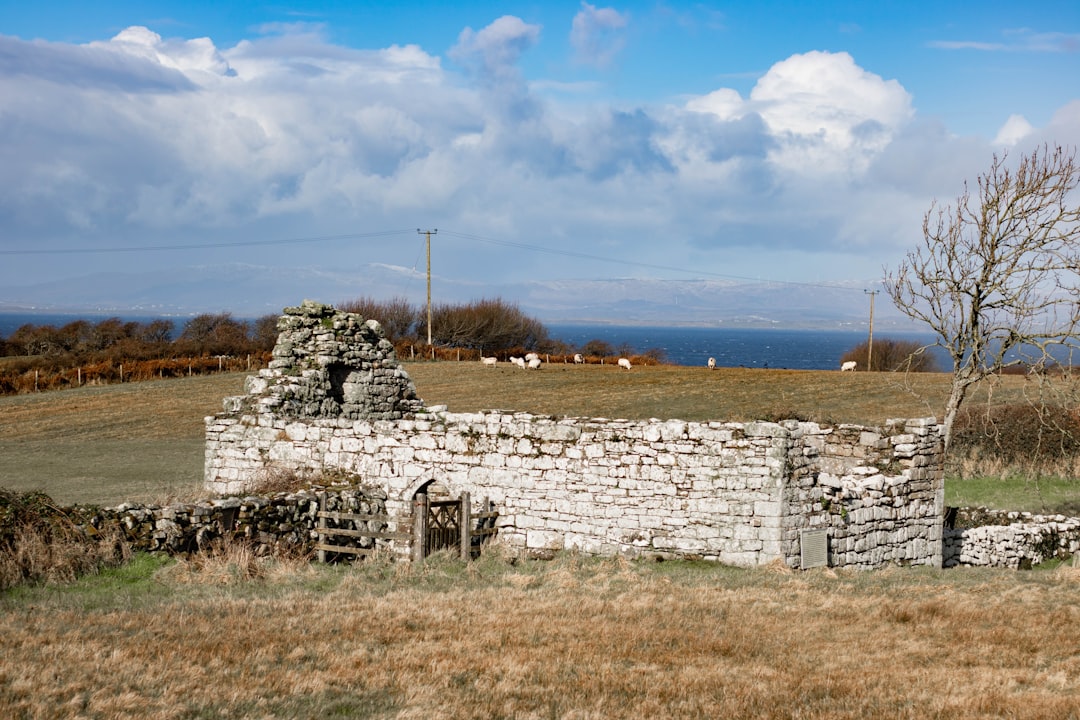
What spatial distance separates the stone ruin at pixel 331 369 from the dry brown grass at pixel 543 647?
6324 millimetres

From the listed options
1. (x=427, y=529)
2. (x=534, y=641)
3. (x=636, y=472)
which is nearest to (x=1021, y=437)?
(x=636, y=472)

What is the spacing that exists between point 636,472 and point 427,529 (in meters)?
3.38

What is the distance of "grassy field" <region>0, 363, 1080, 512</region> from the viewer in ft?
85.6

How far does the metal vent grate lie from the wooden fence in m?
4.92

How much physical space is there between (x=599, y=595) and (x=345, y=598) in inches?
127

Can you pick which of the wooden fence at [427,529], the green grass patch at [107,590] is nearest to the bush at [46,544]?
the green grass patch at [107,590]

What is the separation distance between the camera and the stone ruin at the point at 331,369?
1925cm

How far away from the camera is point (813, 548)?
1478cm

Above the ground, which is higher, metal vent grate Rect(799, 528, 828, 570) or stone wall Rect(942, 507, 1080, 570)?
metal vent grate Rect(799, 528, 828, 570)

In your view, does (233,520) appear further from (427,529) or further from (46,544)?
(427,529)

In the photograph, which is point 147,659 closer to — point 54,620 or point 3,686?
point 3,686

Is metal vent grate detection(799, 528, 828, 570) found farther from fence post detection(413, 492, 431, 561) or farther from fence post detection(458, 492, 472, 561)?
fence post detection(413, 492, 431, 561)

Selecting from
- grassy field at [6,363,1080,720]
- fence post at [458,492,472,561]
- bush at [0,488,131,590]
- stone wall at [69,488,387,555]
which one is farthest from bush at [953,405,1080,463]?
bush at [0,488,131,590]

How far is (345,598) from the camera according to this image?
11.9 meters
